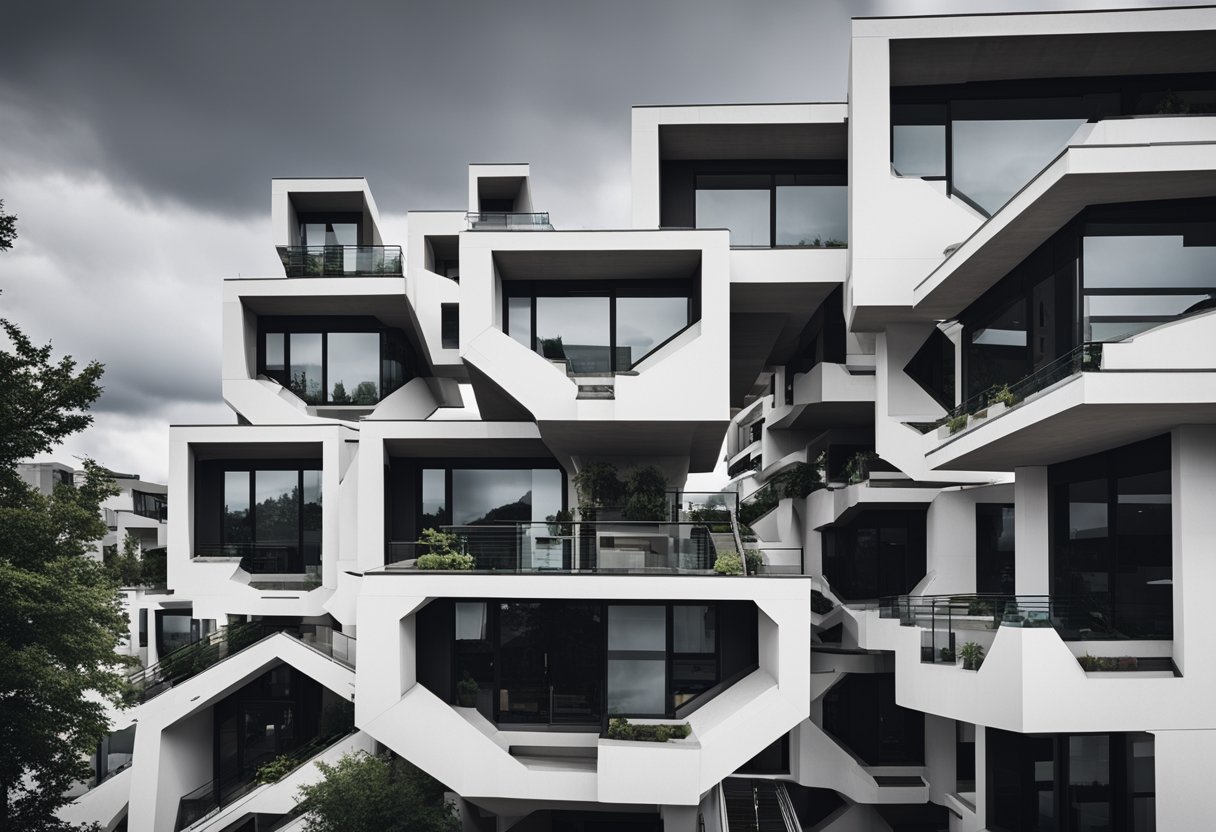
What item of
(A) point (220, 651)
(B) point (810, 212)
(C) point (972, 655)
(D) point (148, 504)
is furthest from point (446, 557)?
(D) point (148, 504)

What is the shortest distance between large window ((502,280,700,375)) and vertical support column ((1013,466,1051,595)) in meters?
8.71

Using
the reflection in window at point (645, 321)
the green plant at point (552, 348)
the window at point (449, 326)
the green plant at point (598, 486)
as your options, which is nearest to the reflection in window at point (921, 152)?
the reflection in window at point (645, 321)

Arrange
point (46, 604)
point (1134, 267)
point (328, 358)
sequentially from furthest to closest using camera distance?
point (328, 358) → point (46, 604) → point (1134, 267)

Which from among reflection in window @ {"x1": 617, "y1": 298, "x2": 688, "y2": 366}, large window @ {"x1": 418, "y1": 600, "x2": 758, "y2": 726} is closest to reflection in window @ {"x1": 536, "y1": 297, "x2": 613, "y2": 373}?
reflection in window @ {"x1": 617, "y1": 298, "x2": 688, "y2": 366}

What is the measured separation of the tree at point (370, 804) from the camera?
1593cm

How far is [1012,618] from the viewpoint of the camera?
12.9m

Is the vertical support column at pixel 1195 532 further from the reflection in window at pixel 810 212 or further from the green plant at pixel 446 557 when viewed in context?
the green plant at pixel 446 557

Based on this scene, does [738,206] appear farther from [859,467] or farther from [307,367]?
[307,367]

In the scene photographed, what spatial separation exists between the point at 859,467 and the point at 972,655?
9570 mm

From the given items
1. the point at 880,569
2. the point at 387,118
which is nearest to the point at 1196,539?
the point at 880,569

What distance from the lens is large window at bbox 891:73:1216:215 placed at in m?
18.0

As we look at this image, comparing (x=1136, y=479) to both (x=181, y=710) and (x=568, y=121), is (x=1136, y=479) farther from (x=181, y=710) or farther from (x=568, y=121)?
(x=181, y=710)

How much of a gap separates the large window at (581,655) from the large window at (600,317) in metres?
6.28

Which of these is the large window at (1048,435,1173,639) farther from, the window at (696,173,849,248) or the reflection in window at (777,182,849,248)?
the window at (696,173,849,248)
